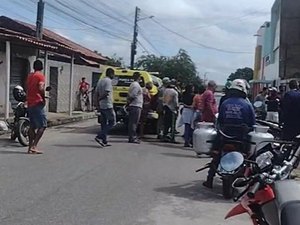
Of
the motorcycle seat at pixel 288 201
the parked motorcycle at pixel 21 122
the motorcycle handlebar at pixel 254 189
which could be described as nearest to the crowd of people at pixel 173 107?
the parked motorcycle at pixel 21 122

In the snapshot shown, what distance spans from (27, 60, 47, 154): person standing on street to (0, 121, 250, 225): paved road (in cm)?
40

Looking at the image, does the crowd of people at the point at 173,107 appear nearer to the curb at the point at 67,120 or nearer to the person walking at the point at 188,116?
the person walking at the point at 188,116

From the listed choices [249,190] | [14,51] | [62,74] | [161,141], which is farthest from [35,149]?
[62,74]

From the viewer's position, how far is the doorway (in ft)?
81.7

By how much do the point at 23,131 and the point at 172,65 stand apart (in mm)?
47013

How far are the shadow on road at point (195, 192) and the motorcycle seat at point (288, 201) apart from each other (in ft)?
13.8

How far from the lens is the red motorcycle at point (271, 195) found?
337cm

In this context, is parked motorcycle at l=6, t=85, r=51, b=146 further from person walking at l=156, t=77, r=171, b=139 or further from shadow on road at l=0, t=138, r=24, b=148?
person walking at l=156, t=77, r=171, b=139

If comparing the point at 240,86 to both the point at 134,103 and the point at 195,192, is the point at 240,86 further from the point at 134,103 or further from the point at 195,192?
the point at 134,103

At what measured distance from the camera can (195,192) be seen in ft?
27.7

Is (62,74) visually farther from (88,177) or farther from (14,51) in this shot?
(88,177)

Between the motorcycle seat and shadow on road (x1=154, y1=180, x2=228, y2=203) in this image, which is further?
shadow on road (x1=154, y1=180, x2=228, y2=203)

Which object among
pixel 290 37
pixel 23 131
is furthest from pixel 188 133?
pixel 290 37

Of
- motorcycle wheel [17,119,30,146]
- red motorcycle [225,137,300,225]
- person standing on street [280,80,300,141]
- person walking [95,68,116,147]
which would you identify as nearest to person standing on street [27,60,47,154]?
motorcycle wheel [17,119,30,146]
